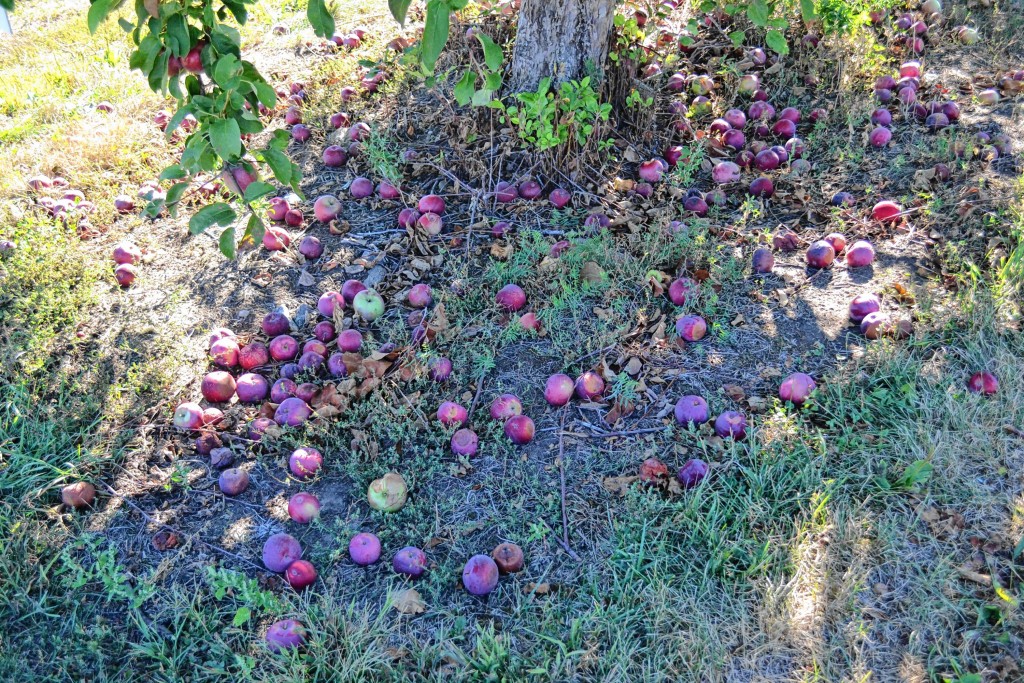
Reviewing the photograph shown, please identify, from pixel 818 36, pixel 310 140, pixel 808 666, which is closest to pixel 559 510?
pixel 808 666

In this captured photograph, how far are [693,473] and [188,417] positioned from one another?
2021 mm

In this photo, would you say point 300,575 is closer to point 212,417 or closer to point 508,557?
point 508,557

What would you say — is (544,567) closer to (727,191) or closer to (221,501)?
(221,501)

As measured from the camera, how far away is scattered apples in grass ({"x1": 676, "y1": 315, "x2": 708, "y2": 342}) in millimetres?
3172

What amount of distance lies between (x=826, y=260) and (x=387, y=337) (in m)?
2.13

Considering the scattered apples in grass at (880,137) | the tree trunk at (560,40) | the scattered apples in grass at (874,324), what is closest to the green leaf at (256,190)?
the tree trunk at (560,40)

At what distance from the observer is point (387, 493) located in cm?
264

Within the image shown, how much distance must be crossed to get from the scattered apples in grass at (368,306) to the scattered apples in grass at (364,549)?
3.78 feet

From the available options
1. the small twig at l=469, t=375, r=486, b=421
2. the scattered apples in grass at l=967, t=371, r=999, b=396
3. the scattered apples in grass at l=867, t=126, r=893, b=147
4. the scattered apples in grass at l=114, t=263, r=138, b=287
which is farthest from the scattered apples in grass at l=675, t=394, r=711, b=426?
the scattered apples in grass at l=114, t=263, r=138, b=287

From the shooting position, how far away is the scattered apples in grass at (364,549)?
2.51 m

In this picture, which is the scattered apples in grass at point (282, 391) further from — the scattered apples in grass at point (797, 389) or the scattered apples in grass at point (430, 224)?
the scattered apples in grass at point (797, 389)

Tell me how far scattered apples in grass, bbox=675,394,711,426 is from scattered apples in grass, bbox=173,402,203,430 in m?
1.95

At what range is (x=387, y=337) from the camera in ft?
10.8

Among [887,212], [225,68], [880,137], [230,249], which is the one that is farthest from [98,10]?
[880,137]
